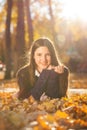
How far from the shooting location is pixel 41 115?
7082mm

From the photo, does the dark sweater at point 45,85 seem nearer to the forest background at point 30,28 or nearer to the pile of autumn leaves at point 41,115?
the pile of autumn leaves at point 41,115

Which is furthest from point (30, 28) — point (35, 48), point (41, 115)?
point (41, 115)

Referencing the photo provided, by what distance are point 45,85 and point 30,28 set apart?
59.4 feet

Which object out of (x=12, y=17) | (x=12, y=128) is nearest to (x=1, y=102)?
(x=12, y=128)

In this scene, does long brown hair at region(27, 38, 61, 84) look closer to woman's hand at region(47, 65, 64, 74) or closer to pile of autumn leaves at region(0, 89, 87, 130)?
woman's hand at region(47, 65, 64, 74)

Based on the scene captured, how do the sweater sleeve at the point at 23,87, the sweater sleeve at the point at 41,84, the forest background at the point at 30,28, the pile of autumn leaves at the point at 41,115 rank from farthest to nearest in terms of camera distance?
the forest background at the point at 30,28, the sweater sleeve at the point at 23,87, the sweater sleeve at the point at 41,84, the pile of autumn leaves at the point at 41,115

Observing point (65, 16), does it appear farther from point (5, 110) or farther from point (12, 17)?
point (5, 110)

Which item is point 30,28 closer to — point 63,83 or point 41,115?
point 63,83

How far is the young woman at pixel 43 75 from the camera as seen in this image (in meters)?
8.35

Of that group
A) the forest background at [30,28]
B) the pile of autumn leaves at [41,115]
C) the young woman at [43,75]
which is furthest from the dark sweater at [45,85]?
the forest background at [30,28]

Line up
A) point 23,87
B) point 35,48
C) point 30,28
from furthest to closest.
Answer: point 30,28 < point 35,48 < point 23,87

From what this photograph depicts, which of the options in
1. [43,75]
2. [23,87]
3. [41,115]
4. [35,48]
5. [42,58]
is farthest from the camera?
[35,48]

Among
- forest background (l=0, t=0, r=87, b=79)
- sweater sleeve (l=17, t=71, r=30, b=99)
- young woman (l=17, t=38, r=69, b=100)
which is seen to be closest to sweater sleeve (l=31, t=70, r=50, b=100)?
young woman (l=17, t=38, r=69, b=100)

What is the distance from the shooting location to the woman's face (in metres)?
8.49
